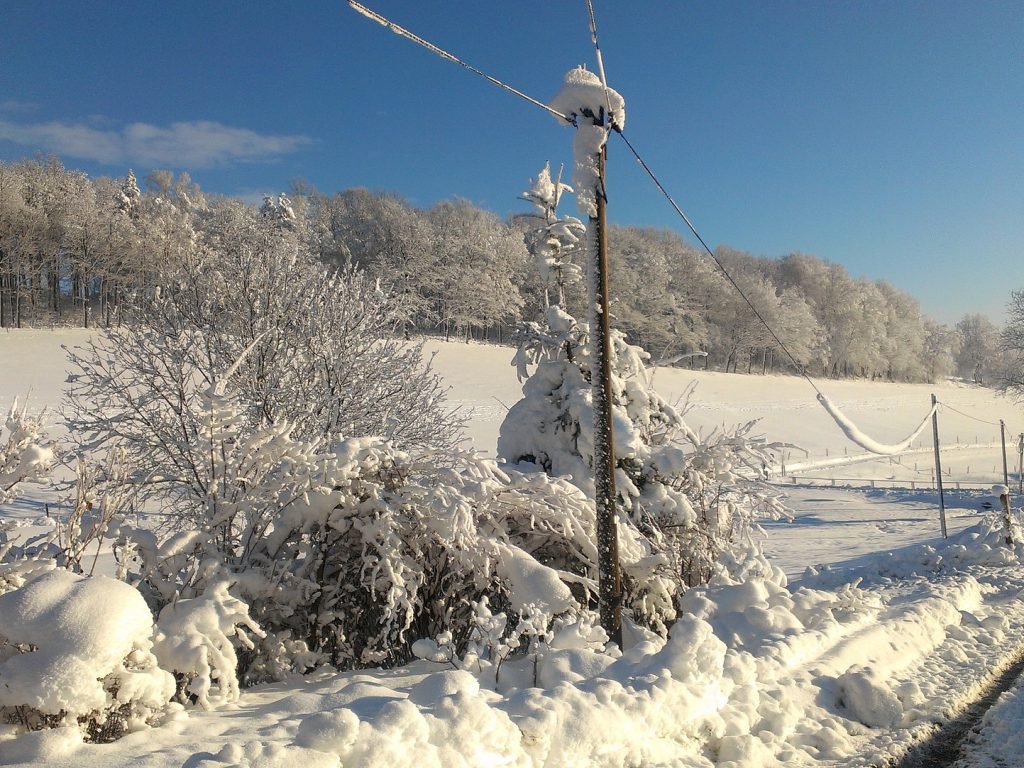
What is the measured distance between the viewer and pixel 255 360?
12609mm

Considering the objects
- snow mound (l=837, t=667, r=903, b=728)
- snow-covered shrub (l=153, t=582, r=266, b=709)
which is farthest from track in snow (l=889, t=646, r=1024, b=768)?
snow-covered shrub (l=153, t=582, r=266, b=709)

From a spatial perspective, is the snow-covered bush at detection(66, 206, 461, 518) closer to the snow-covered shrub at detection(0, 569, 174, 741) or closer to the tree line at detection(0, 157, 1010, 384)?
the snow-covered shrub at detection(0, 569, 174, 741)

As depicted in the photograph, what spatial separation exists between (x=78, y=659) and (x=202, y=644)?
0.90 metres

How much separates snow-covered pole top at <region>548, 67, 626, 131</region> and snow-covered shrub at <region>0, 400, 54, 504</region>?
479 centimetres

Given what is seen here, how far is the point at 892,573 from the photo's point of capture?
11.6 m

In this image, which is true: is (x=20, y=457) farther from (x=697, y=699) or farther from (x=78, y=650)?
(x=697, y=699)

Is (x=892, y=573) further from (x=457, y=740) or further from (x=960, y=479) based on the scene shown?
(x=960, y=479)

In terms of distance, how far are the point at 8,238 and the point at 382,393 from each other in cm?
4048

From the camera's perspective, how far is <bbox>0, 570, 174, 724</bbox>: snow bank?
10.3 feet

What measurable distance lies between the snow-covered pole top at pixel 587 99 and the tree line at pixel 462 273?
3570 centimetres

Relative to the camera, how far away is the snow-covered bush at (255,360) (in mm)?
11484

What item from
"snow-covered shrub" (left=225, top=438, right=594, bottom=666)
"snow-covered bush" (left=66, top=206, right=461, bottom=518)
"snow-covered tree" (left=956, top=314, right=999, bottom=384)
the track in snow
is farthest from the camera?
"snow-covered tree" (left=956, top=314, right=999, bottom=384)

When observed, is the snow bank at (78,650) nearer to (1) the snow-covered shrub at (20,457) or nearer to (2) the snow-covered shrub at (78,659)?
(2) the snow-covered shrub at (78,659)

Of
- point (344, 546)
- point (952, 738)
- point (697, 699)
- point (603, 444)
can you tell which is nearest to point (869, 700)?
point (952, 738)
